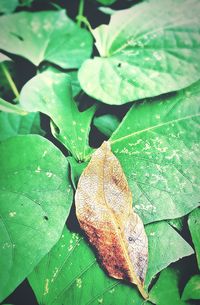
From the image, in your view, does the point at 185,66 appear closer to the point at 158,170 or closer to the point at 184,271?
the point at 158,170

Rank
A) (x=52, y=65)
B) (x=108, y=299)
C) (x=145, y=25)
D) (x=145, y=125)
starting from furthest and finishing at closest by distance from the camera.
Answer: (x=52, y=65), (x=145, y=25), (x=145, y=125), (x=108, y=299)

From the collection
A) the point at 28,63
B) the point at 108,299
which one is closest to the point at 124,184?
the point at 108,299

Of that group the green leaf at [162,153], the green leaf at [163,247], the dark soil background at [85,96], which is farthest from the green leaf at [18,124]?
the green leaf at [163,247]

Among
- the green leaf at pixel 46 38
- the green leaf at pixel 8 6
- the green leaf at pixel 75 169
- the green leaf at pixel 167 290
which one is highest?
the green leaf at pixel 8 6

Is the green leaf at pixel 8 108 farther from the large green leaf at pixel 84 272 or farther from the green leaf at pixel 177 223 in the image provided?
the green leaf at pixel 177 223

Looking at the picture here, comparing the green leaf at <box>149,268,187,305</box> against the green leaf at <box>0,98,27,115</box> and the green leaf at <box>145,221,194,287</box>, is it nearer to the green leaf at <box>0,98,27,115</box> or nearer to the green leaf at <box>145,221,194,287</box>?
the green leaf at <box>145,221,194,287</box>

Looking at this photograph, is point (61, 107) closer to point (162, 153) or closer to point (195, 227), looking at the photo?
point (162, 153)

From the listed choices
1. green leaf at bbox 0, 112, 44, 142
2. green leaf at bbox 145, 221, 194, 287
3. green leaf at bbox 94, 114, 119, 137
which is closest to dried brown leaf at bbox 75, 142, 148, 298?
green leaf at bbox 145, 221, 194, 287
